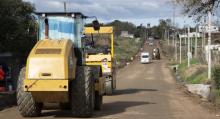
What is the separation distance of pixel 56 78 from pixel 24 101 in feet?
5.27

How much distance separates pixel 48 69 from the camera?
18.0 metres

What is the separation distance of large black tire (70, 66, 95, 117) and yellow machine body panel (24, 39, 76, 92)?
37cm

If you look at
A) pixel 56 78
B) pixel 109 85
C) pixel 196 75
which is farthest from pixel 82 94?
pixel 196 75

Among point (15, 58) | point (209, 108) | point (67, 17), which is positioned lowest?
point (209, 108)

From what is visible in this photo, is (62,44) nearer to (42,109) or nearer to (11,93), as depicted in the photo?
(42,109)

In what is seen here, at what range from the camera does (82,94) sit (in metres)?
18.7

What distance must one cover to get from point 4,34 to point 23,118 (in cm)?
1066

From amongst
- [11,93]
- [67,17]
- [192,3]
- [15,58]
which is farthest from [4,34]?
[192,3]

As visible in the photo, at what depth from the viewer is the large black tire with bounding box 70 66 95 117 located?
18.7 m

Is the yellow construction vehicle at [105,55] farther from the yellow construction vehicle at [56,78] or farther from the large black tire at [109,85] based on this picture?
the yellow construction vehicle at [56,78]

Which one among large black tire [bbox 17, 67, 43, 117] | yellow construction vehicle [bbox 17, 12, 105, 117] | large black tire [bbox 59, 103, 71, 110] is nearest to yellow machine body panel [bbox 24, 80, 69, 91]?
yellow construction vehicle [bbox 17, 12, 105, 117]

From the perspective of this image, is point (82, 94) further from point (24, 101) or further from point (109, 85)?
point (109, 85)

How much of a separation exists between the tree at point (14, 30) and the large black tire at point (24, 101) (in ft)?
33.4

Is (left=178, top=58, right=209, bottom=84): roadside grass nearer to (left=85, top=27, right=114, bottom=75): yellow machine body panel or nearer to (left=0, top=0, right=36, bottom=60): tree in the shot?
(left=85, top=27, right=114, bottom=75): yellow machine body panel
